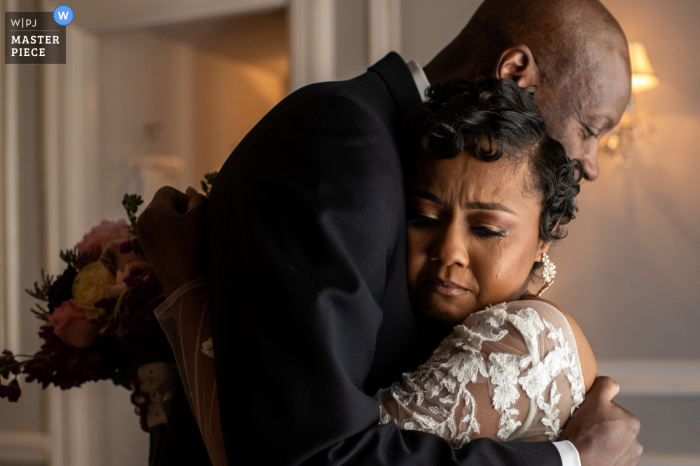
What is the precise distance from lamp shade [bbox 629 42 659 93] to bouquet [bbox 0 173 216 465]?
7.38 feet

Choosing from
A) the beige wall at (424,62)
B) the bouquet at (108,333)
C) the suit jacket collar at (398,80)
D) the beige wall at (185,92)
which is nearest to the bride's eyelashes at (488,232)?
the suit jacket collar at (398,80)

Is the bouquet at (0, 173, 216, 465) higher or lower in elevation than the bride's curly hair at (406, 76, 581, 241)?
lower

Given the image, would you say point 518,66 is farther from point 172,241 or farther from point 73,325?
point 73,325

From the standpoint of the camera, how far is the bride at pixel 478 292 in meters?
0.98

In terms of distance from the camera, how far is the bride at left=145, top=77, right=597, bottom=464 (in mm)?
978

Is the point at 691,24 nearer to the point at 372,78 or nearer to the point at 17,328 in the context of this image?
the point at 372,78

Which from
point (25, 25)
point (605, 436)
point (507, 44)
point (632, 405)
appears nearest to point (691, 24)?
point (507, 44)

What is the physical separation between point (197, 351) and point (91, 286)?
22.5 inches

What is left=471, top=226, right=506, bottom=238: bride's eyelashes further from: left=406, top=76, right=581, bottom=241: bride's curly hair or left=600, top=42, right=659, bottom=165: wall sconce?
left=600, top=42, right=659, bottom=165: wall sconce

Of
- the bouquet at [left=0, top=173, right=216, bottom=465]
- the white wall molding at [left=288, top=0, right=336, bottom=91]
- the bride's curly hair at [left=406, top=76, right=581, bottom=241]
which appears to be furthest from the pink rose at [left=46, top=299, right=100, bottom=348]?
the white wall molding at [left=288, top=0, right=336, bottom=91]

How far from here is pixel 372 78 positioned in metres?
1.21

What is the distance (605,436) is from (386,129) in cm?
79

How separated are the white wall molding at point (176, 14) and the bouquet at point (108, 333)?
183 centimetres

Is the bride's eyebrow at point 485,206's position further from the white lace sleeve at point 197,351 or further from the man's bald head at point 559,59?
the white lace sleeve at point 197,351
